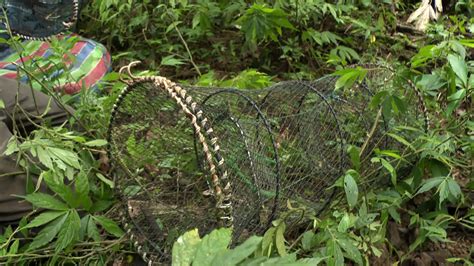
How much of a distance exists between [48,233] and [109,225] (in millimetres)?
233

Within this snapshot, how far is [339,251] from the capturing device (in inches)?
73.7

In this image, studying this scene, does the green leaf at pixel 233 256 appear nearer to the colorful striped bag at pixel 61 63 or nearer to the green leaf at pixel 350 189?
the green leaf at pixel 350 189

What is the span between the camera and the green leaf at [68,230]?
200 centimetres

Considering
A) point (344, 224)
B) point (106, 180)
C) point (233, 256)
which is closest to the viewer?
point (233, 256)

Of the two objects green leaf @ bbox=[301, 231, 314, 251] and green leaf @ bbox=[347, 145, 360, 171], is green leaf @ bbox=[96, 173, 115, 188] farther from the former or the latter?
green leaf @ bbox=[347, 145, 360, 171]

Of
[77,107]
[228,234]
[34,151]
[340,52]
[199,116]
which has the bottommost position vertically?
[340,52]

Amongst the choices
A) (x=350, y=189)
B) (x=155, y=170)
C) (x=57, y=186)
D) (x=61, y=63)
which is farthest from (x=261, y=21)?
(x=57, y=186)

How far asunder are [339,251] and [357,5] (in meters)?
2.43

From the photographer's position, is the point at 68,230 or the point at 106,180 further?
the point at 106,180

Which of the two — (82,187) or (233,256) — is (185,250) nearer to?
(233,256)

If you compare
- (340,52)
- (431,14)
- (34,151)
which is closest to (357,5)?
(340,52)

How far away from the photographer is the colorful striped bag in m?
2.59

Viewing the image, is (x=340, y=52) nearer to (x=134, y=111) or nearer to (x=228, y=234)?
(x=134, y=111)

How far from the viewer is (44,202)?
2.01 metres
